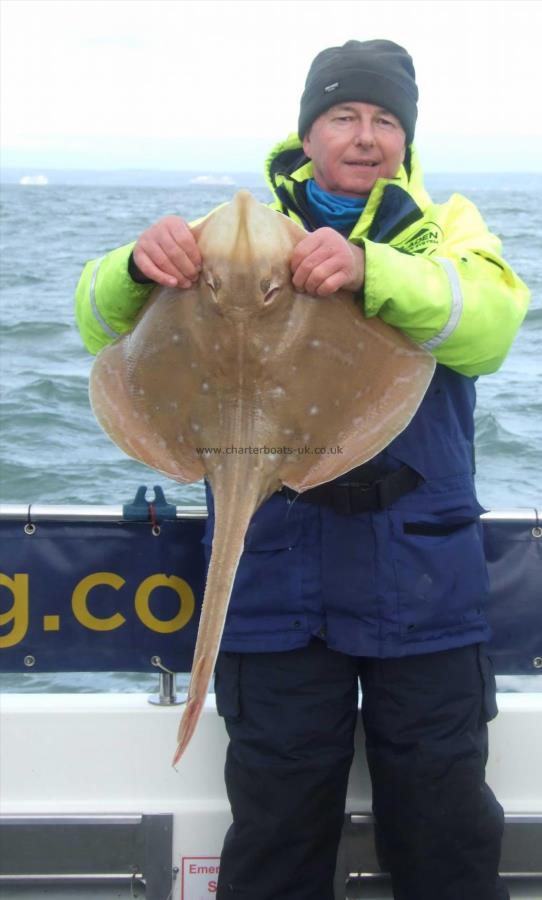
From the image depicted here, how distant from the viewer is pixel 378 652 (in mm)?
2609

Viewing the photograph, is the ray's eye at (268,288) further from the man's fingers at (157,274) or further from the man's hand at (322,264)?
the man's fingers at (157,274)

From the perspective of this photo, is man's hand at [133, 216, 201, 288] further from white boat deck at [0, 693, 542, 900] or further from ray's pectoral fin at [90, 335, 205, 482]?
white boat deck at [0, 693, 542, 900]

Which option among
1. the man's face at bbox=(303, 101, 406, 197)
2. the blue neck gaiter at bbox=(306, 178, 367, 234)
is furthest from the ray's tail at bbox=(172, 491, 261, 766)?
the man's face at bbox=(303, 101, 406, 197)

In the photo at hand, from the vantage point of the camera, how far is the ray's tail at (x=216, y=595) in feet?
6.64

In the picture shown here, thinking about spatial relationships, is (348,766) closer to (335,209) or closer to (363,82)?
(335,209)

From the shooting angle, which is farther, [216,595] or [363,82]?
[363,82]

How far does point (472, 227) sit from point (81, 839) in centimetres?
211

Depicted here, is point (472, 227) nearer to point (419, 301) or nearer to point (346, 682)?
point (419, 301)

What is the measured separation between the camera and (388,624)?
2613 millimetres

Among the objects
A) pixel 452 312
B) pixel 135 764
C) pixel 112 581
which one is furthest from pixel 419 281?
pixel 135 764

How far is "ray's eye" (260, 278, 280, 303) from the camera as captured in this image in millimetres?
2078

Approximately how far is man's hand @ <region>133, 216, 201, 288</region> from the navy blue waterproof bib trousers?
3.45 ft

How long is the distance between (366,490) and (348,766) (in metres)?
0.75

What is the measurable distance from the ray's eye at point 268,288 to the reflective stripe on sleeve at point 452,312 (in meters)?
Result: 0.42
